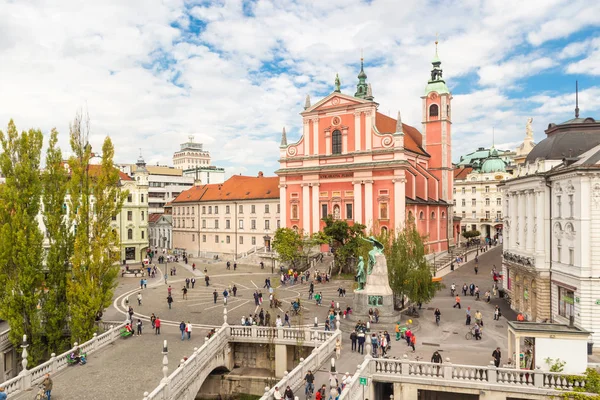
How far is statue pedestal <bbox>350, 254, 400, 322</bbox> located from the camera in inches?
1068

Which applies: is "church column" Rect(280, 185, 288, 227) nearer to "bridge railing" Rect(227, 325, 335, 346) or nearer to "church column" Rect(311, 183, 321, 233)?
"church column" Rect(311, 183, 321, 233)

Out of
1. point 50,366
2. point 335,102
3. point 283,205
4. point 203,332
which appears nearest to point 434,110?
point 335,102

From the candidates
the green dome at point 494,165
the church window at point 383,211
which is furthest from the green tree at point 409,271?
the green dome at point 494,165

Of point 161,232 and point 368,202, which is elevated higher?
point 368,202

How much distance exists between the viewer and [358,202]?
53.4 m

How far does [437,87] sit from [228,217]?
34.7 metres

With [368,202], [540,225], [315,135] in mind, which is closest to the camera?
[540,225]

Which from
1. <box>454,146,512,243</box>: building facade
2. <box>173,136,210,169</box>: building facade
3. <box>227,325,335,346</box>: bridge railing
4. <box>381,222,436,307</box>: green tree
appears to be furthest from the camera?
<box>173,136,210,169</box>: building facade

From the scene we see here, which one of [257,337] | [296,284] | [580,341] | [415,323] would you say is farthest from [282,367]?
[296,284]

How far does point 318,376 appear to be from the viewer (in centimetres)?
2020

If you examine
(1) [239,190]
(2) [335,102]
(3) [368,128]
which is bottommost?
(1) [239,190]

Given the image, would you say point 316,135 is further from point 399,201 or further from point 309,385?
point 309,385

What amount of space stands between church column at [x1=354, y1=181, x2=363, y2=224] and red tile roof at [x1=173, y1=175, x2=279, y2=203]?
44.4ft

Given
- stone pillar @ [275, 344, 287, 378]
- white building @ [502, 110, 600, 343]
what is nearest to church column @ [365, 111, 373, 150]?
white building @ [502, 110, 600, 343]
